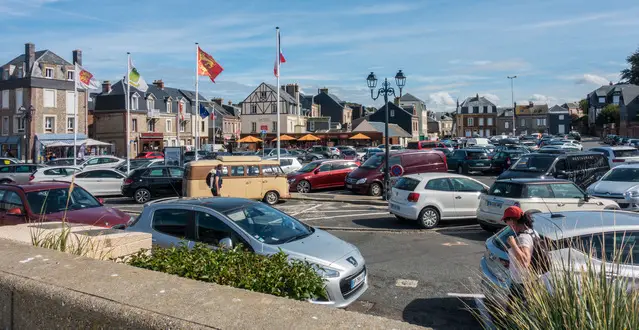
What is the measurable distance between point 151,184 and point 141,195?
590 millimetres

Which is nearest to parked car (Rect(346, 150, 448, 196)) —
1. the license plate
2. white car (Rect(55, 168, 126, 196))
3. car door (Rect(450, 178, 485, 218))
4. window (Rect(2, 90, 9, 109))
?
car door (Rect(450, 178, 485, 218))

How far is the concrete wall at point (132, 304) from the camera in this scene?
257 cm

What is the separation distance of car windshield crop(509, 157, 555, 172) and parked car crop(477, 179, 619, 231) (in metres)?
7.39

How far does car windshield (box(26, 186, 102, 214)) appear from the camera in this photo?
1029 cm

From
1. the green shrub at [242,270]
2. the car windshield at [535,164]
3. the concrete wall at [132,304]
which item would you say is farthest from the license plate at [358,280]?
the car windshield at [535,164]

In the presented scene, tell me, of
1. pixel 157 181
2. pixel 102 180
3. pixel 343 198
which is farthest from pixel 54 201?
pixel 102 180

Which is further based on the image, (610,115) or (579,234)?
(610,115)

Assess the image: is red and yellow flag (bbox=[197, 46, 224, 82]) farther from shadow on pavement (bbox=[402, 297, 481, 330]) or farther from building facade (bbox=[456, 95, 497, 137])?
building facade (bbox=[456, 95, 497, 137])

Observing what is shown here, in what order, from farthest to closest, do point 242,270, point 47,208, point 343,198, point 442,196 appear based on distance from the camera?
point 343,198 < point 442,196 < point 47,208 < point 242,270

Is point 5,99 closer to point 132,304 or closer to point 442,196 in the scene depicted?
point 442,196

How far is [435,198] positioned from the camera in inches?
533

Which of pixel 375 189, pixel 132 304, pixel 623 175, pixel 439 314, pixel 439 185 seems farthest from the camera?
pixel 375 189

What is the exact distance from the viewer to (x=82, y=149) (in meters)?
46.5

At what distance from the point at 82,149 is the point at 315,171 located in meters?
32.4
